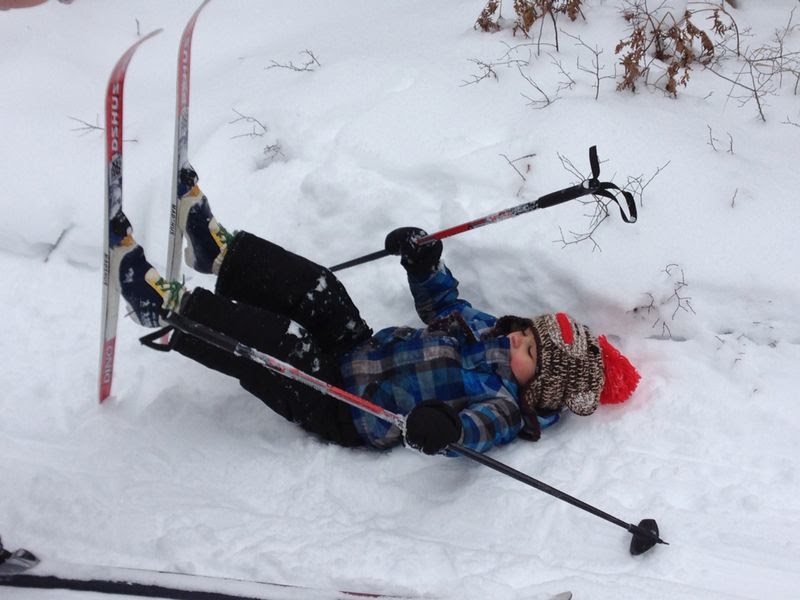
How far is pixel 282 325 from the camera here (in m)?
2.99

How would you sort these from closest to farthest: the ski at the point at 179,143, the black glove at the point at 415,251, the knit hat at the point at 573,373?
1. the knit hat at the point at 573,373
2. the ski at the point at 179,143
3. the black glove at the point at 415,251

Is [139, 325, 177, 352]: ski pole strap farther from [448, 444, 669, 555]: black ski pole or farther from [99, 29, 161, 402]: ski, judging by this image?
[448, 444, 669, 555]: black ski pole

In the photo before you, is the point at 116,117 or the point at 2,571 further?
the point at 116,117

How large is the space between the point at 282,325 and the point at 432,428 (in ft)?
2.74

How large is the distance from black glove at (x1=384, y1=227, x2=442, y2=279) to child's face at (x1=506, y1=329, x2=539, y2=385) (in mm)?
538

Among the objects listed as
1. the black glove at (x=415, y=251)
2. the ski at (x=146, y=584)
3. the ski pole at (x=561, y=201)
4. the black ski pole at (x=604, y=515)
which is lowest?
the ski at (x=146, y=584)

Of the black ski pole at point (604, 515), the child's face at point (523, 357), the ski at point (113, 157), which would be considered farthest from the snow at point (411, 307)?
the ski at point (113, 157)

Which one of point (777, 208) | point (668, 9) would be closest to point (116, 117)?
point (777, 208)

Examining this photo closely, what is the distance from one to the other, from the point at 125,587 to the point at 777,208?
11.3 ft

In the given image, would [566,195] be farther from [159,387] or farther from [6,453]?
[6,453]

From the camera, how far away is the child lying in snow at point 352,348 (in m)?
2.89

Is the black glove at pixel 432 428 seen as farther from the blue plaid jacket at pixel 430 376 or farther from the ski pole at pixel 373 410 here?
the blue plaid jacket at pixel 430 376

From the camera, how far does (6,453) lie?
10.3 ft

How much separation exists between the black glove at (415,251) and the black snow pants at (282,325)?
0.35 m
